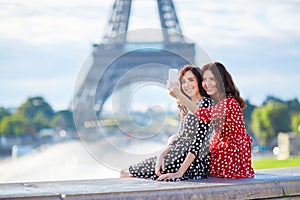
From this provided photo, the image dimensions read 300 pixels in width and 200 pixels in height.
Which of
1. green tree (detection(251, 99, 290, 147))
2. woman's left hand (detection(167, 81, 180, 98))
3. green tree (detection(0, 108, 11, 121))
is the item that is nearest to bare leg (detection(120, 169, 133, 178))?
woman's left hand (detection(167, 81, 180, 98))

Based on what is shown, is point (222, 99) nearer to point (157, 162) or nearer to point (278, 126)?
point (157, 162)

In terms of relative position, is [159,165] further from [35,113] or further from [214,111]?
[35,113]

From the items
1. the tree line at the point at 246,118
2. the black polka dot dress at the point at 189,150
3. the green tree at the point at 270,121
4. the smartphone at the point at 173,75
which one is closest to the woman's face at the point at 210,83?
the black polka dot dress at the point at 189,150

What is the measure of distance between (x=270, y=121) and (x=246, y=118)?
5071 mm

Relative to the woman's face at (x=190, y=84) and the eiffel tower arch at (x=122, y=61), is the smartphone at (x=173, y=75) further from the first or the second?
the eiffel tower arch at (x=122, y=61)

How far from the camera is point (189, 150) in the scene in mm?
4035

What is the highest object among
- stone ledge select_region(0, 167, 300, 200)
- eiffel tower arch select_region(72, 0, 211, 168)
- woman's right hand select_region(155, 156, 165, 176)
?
eiffel tower arch select_region(72, 0, 211, 168)

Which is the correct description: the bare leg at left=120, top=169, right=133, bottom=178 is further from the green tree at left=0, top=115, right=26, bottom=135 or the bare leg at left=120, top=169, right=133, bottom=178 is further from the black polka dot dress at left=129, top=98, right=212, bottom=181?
the green tree at left=0, top=115, right=26, bottom=135

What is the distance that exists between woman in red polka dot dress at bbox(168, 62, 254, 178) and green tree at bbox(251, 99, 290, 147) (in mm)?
44259

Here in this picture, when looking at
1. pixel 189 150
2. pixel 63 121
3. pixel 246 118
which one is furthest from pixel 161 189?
pixel 63 121

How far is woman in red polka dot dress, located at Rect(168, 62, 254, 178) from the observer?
417 cm

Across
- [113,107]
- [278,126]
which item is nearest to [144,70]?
[113,107]

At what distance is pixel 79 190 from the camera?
326 centimetres

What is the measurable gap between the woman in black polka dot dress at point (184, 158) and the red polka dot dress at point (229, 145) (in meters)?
0.08
